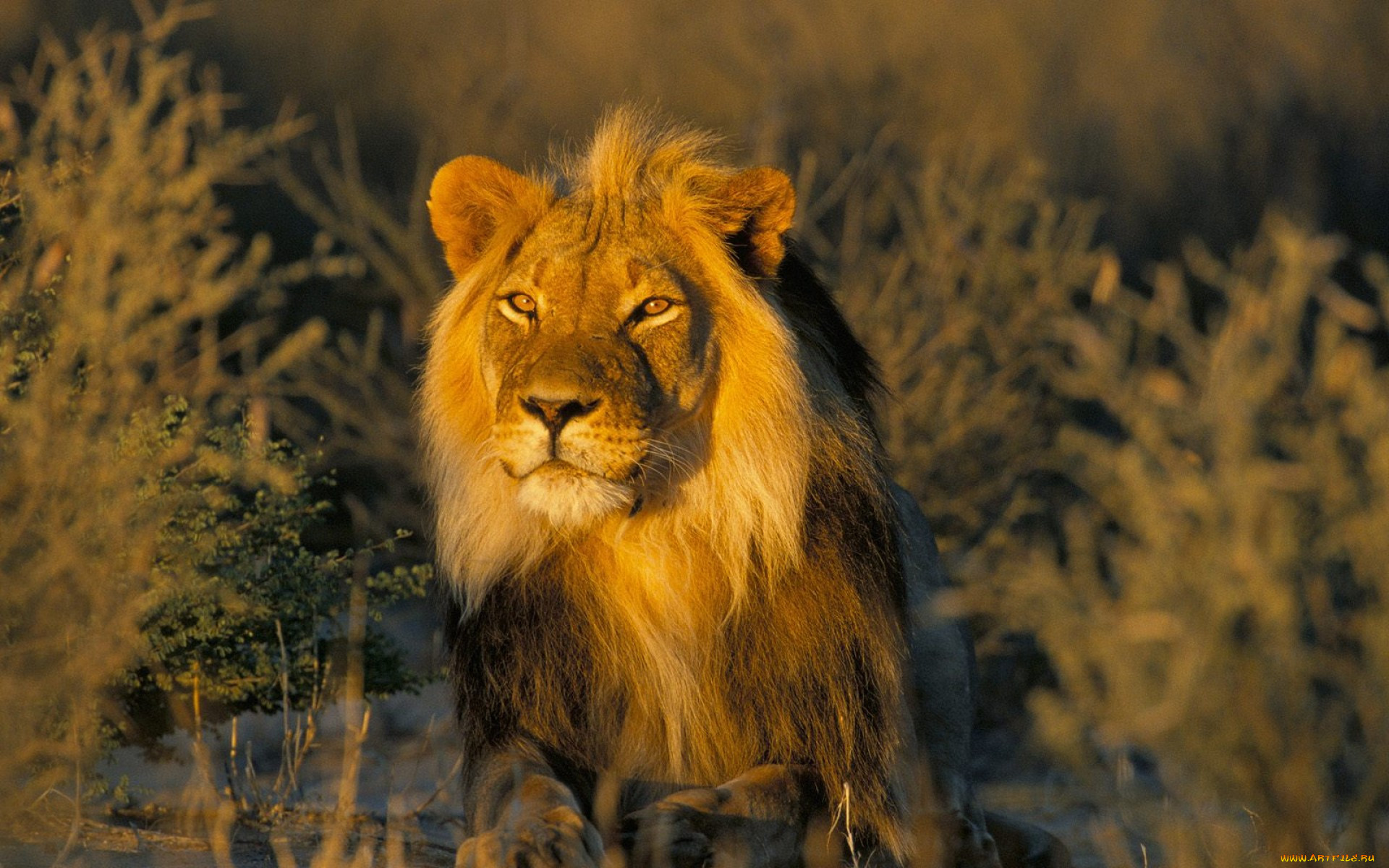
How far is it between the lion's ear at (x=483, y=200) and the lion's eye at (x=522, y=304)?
8.7 inches

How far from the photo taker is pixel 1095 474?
303 cm

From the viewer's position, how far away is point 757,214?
4.38 metres

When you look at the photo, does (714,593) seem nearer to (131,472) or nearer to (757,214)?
(757,214)

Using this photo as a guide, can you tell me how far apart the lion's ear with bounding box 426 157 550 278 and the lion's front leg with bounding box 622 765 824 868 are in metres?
1.46

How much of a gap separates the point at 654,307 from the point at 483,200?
23.9 inches

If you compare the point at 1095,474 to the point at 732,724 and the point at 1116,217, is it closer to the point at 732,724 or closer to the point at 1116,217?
the point at 732,724

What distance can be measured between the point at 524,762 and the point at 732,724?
1.74 ft

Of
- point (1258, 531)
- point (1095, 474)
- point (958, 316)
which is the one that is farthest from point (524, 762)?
point (958, 316)

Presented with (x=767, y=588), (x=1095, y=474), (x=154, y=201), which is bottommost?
(x=767, y=588)

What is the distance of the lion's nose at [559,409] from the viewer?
384 cm

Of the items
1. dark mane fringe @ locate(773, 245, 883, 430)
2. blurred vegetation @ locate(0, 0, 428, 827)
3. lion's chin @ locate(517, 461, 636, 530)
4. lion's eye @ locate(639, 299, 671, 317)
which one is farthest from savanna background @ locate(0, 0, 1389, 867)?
lion's eye @ locate(639, 299, 671, 317)

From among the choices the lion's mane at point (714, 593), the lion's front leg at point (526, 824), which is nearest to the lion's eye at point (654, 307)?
the lion's mane at point (714, 593)

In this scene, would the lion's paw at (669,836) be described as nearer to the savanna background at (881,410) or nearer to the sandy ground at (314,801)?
the sandy ground at (314,801)

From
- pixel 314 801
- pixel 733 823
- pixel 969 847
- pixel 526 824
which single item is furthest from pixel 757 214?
pixel 314 801
